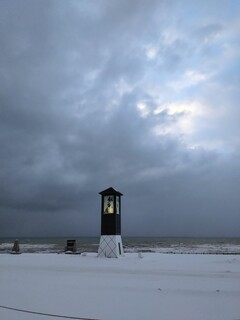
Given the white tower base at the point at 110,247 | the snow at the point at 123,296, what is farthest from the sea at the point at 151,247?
the snow at the point at 123,296

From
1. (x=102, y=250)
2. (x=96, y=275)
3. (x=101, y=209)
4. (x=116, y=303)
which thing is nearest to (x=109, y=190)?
(x=101, y=209)

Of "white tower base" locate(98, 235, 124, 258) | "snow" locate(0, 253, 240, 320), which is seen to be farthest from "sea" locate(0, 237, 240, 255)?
"snow" locate(0, 253, 240, 320)

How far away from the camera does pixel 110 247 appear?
20453mm

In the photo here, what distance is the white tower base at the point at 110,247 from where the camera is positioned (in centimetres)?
2025

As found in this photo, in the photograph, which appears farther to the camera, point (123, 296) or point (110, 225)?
point (110, 225)

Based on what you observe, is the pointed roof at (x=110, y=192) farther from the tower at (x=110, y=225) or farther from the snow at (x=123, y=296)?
the snow at (x=123, y=296)

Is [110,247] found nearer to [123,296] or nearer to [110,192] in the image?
[110,192]

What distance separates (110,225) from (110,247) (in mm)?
1355

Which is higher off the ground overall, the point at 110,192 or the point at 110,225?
the point at 110,192

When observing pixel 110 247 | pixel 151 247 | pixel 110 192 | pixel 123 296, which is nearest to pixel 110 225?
pixel 110 247

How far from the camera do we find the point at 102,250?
2064 cm

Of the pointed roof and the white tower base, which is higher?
the pointed roof

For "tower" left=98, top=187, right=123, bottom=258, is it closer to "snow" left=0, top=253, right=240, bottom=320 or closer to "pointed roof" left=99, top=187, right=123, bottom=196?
"pointed roof" left=99, top=187, right=123, bottom=196

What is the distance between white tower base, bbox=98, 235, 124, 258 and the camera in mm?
20247
